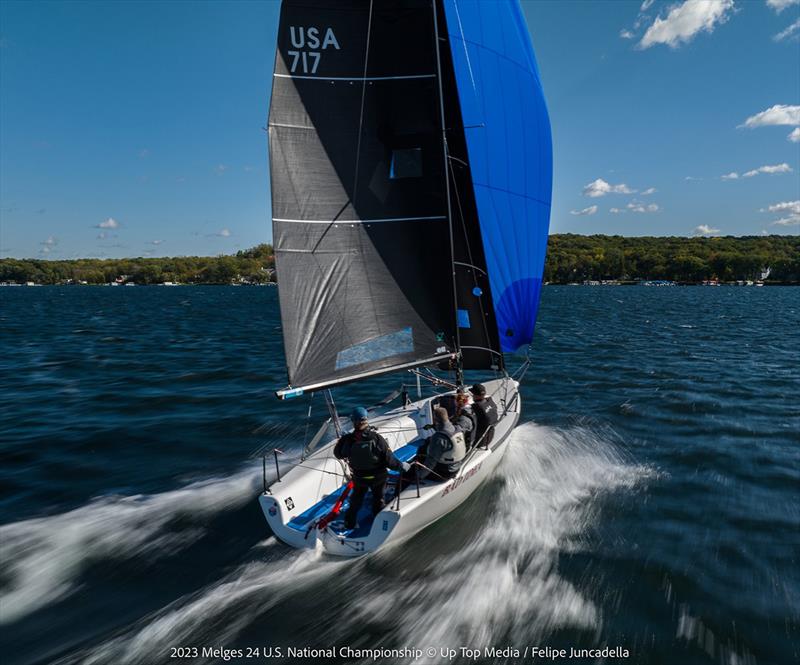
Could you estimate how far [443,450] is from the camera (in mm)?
7230

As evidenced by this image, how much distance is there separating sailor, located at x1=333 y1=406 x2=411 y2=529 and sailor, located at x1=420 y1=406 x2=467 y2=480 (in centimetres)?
73

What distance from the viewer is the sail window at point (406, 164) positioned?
8.34 m

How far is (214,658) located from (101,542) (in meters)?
3.49

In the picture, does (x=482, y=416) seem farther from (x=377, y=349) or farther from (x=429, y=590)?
(x=429, y=590)

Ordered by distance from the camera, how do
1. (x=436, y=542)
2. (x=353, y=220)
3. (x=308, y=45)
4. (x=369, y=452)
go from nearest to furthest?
(x=369, y=452) < (x=436, y=542) < (x=308, y=45) < (x=353, y=220)

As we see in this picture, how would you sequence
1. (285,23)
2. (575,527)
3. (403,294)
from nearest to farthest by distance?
(285,23) < (575,527) < (403,294)

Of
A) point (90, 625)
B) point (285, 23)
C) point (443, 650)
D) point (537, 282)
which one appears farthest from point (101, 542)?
point (537, 282)

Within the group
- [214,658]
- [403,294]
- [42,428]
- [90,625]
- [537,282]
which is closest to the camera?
[214,658]

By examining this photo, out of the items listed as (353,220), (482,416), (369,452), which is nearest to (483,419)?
(482,416)

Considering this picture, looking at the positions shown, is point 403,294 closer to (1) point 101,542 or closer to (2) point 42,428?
(1) point 101,542

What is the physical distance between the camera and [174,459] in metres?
10.7

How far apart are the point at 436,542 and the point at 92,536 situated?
212 inches

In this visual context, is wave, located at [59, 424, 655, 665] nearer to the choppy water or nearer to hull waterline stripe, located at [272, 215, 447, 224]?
the choppy water

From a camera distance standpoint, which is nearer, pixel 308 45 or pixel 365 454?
pixel 365 454
